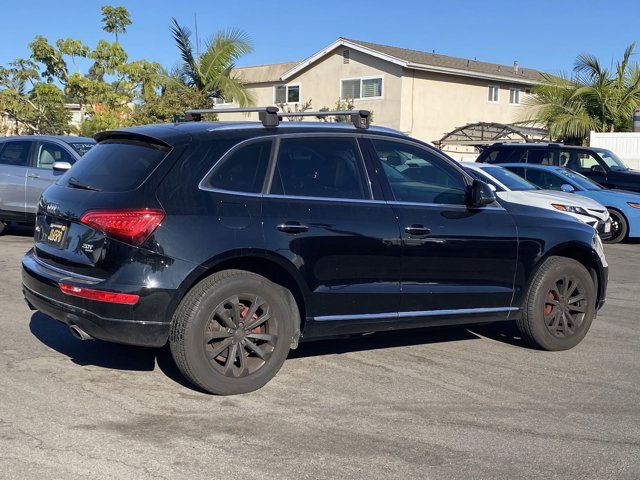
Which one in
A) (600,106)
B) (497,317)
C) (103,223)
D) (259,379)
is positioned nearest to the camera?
(103,223)

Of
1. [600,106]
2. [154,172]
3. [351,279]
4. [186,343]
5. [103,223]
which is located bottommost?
[186,343]

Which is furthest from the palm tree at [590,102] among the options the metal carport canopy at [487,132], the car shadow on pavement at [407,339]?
the car shadow on pavement at [407,339]

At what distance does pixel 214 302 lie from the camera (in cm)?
533

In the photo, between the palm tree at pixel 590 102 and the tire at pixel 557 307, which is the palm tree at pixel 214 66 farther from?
the tire at pixel 557 307

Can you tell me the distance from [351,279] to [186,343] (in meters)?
1.29

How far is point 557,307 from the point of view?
7.05 m

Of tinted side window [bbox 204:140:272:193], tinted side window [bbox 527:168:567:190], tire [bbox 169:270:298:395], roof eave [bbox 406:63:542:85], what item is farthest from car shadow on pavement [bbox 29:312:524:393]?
roof eave [bbox 406:63:542:85]

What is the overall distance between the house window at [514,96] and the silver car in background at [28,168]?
88.0 feet

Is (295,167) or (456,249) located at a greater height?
(295,167)

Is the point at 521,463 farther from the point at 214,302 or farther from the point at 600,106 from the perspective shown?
the point at 600,106

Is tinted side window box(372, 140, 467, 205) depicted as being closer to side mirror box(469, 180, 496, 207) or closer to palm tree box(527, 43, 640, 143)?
side mirror box(469, 180, 496, 207)

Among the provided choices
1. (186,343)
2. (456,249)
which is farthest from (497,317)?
(186,343)

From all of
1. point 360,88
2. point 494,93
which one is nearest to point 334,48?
point 360,88

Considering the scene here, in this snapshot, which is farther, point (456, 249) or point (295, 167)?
point (456, 249)
